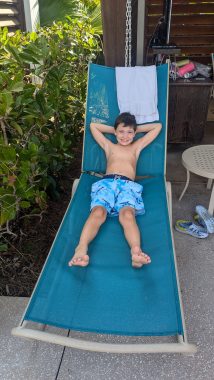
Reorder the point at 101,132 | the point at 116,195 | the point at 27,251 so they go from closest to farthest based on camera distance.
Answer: the point at 116,195 < the point at 27,251 < the point at 101,132

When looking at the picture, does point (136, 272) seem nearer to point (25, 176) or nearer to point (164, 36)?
point (25, 176)

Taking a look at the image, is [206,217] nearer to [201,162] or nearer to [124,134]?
[201,162]

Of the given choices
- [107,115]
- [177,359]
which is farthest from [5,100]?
[177,359]

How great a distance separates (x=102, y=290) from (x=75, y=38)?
3052 mm

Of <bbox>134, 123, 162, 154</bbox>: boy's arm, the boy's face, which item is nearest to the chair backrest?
<bbox>134, 123, 162, 154</bbox>: boy's arm

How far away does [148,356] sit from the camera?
77.6 inches

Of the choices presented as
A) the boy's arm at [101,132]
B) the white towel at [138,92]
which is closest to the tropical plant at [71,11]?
the white towel at [138,92]

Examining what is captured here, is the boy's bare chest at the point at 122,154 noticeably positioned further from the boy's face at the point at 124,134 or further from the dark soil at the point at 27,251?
the dark soil at the point at 27,251

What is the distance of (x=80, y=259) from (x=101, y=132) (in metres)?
1.50

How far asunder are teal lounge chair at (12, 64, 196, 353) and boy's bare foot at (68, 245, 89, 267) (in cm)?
5

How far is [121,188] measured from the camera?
2709 millimetres

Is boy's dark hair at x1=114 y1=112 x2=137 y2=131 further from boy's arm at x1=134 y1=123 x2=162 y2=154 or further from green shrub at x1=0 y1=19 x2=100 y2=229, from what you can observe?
green shrub at x1=0 y1=19 x2=100 y2=229

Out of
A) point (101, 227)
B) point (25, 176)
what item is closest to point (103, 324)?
point (101, 227)

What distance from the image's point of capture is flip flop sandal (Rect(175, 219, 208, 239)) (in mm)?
2879
